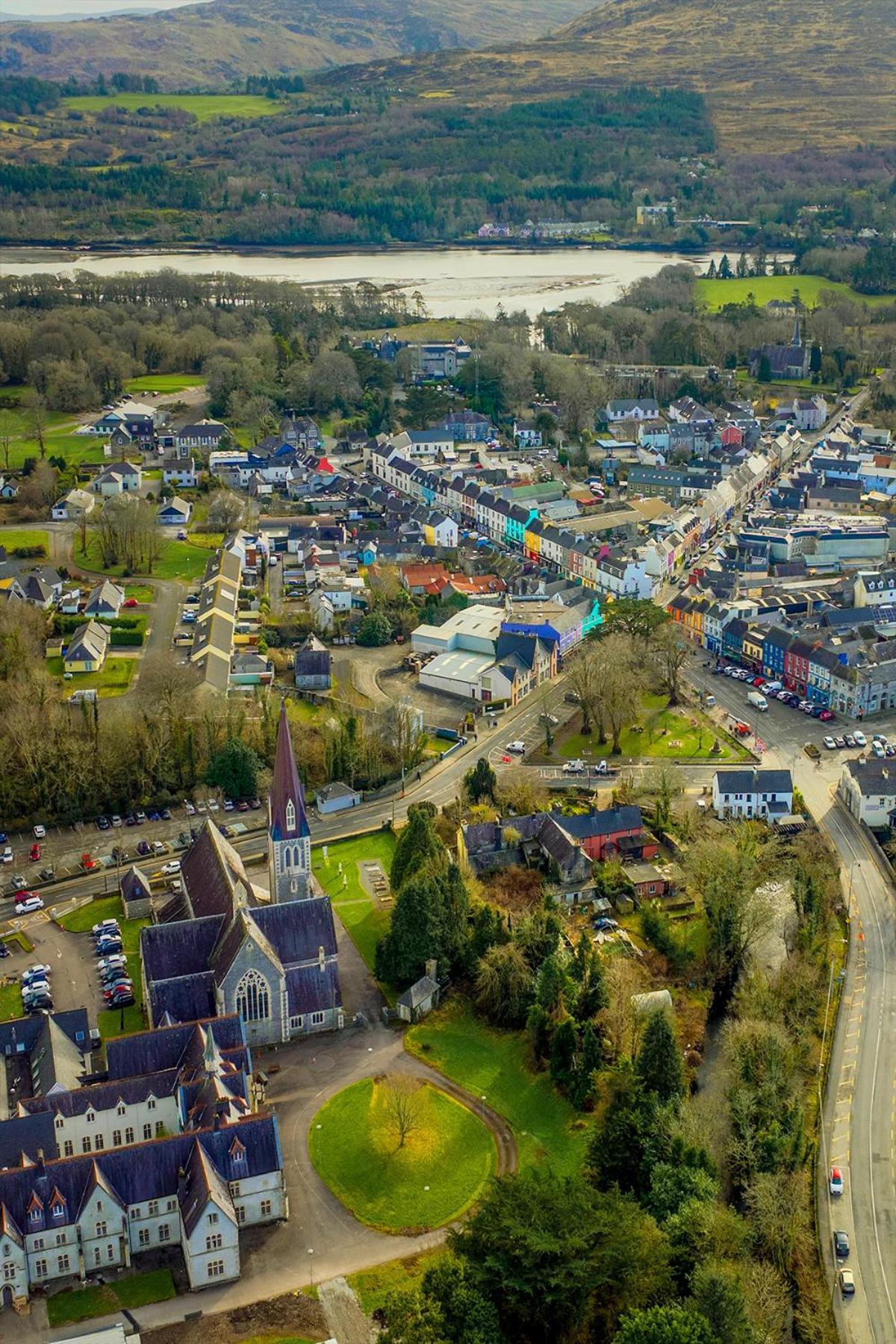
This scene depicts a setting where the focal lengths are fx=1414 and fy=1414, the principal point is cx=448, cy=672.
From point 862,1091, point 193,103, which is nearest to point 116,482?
point 862,1091

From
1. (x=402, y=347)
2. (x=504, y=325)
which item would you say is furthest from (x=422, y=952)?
(x=504, y=325)

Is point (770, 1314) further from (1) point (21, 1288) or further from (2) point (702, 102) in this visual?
(2) point (702, 102)

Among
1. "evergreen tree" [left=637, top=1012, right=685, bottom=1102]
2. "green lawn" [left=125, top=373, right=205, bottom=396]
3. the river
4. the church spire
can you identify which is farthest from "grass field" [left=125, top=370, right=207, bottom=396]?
"evergreen tree" [left=637, top=1012, right=685, bottom=1102]

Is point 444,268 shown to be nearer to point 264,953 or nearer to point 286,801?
point 286,801

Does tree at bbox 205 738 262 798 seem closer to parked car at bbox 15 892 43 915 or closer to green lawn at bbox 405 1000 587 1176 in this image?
parked car at bbox 15 892 43 915

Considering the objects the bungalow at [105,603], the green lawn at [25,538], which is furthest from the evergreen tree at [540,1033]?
the green lawn at [25,538]
